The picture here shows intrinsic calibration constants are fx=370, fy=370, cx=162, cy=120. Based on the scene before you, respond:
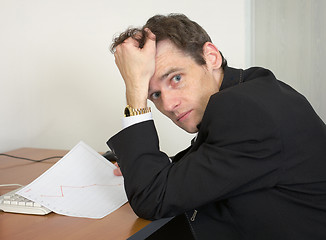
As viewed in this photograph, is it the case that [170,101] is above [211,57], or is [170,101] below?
below

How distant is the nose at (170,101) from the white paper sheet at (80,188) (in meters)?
0.27

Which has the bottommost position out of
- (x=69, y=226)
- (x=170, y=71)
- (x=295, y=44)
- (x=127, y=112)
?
(x=69, y=226)

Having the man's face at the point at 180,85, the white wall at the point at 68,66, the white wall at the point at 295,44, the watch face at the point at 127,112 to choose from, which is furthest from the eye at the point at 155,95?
the white wall at the point at 295,44

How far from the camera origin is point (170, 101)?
3.45 ft

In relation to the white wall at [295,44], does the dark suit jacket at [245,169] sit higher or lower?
lower

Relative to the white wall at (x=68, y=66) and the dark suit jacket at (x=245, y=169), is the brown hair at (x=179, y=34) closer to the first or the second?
the dark suit jacket at (x=245, y=169)

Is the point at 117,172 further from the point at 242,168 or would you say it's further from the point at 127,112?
the point at 242,168

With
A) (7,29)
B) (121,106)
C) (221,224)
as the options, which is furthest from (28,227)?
(7,29)

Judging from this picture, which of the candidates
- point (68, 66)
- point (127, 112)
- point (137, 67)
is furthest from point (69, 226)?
point (68, 66)

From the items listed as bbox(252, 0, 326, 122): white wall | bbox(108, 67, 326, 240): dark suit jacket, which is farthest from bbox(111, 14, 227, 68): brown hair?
bbox(252, 0, 326, 122): white wall

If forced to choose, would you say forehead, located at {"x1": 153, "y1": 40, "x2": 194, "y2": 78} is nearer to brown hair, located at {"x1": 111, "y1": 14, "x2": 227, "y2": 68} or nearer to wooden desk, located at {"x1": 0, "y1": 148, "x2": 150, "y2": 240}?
brown hair, located at {"x1": 111, "y1": 14, "x2": 227, "y2": 68}

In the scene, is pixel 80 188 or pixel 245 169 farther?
pixel 80 188

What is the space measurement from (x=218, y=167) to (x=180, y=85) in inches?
12.9

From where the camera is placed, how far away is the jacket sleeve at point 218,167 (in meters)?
0.80
